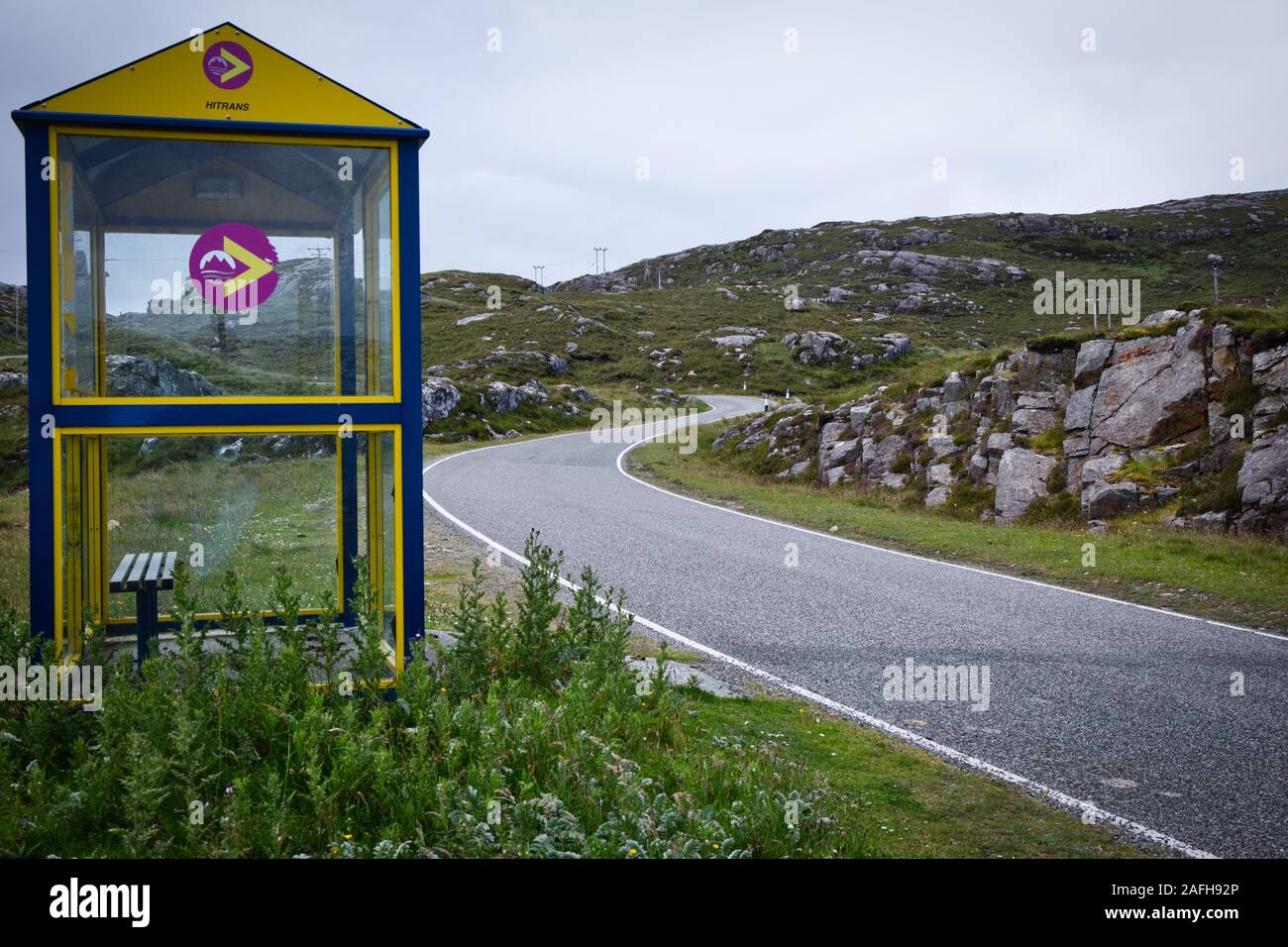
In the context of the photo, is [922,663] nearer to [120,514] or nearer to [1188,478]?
[120,514]

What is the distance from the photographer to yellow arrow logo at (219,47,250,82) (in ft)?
18.7

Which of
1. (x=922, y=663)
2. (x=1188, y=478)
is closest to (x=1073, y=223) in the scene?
(x=1188, y=478)

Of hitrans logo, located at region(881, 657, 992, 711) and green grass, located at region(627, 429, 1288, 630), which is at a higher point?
green grass, located at region(627, 429, 1288, 630)

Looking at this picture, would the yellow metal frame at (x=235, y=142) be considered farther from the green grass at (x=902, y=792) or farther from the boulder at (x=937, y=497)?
the boulder at (x=937, y=497)

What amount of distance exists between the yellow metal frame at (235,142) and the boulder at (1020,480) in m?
13.5

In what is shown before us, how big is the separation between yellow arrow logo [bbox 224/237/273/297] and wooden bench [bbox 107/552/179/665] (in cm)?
196

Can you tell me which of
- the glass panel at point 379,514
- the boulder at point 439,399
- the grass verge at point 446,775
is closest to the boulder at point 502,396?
the boulder at point 439,399

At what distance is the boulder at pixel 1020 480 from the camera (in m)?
16.7

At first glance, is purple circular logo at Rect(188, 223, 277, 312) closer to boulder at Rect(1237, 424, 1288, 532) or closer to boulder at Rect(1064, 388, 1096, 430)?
boulder at Rect(1237, 424, 1288, 532)

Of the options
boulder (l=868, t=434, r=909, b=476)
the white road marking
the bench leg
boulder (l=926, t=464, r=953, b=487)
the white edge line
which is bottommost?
the white road marking

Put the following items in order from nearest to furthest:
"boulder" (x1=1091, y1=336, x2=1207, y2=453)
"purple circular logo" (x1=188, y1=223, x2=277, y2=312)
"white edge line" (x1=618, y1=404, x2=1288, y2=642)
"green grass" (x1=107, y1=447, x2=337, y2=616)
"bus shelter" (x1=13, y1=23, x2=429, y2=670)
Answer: "bus shelter" (x1=13, y1=23, x2=429, y2=670) < "purple circular logo" (x1=188, y1=223, x2=277, y2=312) < "green grass" (x1=107, y1=447, x2=337, y2=616) < "white edge line" (x1=618, y1=404, x2=1288, y2=642) < "boulder" (x1=1091, y1=336, x2=1207, y2=453)

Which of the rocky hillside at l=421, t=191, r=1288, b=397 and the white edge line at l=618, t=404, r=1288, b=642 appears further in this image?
the rocky hillside at l=421, t=191, r=1288, b=397

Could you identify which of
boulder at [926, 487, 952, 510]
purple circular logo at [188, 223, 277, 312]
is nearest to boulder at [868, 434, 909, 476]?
boulder at [926, 487, 952, 510]
